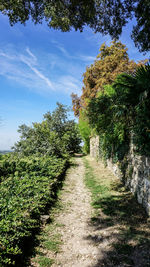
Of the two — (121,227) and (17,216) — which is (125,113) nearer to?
(121,227)

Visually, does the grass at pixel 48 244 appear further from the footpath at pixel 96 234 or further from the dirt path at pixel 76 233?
the dirt path at pixel 76 233

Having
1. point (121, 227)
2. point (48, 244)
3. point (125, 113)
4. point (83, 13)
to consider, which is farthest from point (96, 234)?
point (83, 13)

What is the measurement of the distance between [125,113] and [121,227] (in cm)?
382

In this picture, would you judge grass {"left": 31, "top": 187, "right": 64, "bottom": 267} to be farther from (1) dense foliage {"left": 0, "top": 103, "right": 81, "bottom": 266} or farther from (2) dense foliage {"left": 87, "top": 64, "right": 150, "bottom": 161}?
(2) dense foliage {"left": 87, "top": 64, "right": 150, "bottom": 161}

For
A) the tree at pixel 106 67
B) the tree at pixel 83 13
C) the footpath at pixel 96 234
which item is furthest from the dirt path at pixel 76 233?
the tree at pixel 106 67

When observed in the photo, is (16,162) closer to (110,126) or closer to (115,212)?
(110,126)

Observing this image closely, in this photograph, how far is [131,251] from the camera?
2867 mm

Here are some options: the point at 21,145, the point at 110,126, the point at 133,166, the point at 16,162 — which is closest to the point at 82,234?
the point at 133,166

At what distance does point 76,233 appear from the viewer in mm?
3607

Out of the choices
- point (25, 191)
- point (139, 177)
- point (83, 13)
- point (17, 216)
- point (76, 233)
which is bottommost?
point (76, 233)

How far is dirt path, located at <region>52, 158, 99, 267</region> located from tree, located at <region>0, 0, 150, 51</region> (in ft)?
22.2

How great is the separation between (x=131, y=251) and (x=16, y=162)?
6352 millimetres

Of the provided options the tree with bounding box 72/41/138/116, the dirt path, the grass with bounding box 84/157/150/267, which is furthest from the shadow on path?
the tree with bounding box 72/41/138/116

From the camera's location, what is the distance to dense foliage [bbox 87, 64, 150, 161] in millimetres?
4613
